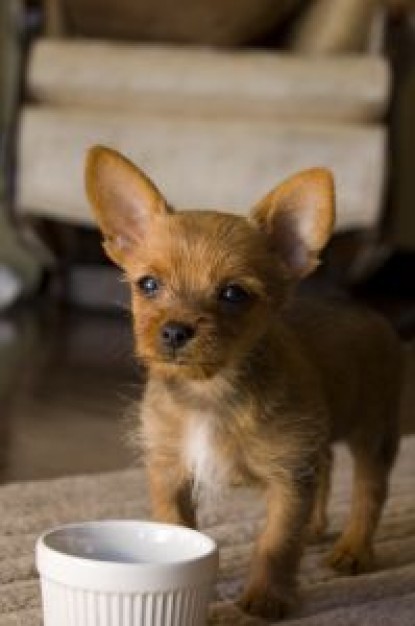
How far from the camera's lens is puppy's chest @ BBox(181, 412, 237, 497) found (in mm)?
1205

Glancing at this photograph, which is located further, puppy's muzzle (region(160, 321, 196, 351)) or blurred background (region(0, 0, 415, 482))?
blurred background (region(0, 0, 415, 482))

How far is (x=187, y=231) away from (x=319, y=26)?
85.0 inches

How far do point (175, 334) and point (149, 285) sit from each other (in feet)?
0.30

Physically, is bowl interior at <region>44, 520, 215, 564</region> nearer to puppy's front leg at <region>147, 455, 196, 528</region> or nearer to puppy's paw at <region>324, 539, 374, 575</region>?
puppy's front leg at <region>147, 455, 196, 528</region>

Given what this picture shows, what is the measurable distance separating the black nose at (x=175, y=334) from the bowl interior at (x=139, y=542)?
148 millimetres

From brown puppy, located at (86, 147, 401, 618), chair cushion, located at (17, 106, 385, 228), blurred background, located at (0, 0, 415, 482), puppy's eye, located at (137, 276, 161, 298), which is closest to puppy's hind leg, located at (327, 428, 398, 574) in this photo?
brown puppy, located at (86, 147, 401, 618)

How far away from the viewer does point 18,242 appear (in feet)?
10.6

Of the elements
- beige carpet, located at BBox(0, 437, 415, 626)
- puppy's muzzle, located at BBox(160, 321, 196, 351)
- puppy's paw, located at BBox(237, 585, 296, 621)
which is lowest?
beige carpet, located at BBox(0, 437, 415, 626)

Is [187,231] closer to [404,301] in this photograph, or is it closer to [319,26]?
[319,26]

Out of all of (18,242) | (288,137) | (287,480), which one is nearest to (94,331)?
(18,242)

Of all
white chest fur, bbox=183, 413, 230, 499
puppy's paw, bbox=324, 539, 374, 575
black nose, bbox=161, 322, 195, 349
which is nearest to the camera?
black nose, bbox=161, 322, 195, 349

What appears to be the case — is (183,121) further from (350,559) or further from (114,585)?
(114,585)

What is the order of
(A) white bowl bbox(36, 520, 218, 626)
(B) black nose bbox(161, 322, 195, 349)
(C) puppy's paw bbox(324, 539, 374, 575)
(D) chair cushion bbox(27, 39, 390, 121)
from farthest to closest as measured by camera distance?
(D) chair cushion bbox(27, 39, 390, 121)
(C) puppy's paw bbox(324, 539, 374, 575)
(B) black nose bbox(161, 322, 195, 349)
(A) white bowl bbox(36, 520, 218, 626)

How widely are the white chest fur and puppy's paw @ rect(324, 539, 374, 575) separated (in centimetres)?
20
